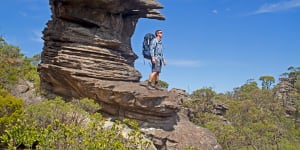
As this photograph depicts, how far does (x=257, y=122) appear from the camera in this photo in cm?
2203

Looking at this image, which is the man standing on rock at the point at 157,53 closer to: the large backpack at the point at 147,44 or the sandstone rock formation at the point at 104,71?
the large backpack at the point at 147,44

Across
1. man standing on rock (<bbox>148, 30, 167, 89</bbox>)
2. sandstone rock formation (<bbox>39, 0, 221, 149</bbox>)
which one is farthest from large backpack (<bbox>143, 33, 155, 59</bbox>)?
sandstone rock formation (<bbox>39, 0, 221, 149</bbox>)

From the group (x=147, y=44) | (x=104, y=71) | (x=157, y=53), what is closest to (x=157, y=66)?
(x=157, y=53)

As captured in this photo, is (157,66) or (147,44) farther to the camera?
(147,44)

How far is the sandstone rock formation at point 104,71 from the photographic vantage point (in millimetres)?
10688

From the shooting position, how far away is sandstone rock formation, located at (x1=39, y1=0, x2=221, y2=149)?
1069 centimetres

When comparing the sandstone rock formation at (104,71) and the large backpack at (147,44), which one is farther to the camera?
the large backpack at (147,44)

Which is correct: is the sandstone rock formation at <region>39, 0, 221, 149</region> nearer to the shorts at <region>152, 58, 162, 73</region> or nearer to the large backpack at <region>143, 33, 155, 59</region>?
the shorts at <region>152, 58, 162, 73</region>

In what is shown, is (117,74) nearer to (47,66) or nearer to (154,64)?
(154,64)

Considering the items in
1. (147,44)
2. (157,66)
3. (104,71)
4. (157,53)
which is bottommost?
(104,71)

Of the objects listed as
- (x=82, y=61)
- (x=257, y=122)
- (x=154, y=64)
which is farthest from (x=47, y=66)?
(x=257, y=122)

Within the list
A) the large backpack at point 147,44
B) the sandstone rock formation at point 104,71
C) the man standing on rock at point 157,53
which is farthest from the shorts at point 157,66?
the sandstone rock formation at point 104,71

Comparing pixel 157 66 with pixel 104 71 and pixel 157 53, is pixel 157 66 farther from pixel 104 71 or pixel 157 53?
pixel 104 71

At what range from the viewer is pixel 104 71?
1095 cm
